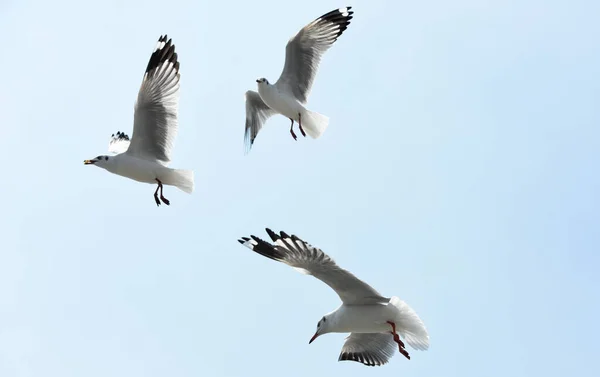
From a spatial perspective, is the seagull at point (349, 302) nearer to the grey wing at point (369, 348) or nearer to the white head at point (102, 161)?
the grey wing at point (369, 348)

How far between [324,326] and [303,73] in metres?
4.21

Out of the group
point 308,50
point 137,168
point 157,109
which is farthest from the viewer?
point 308,50

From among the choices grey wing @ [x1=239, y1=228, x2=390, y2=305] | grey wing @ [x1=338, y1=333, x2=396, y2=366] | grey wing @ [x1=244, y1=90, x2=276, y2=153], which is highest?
grey wing @ [x1=244, y1=90, x2=276, y2=153]

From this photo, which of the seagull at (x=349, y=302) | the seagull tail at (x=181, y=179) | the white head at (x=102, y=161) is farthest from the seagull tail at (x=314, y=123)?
the seagull at (x=349, y=302)

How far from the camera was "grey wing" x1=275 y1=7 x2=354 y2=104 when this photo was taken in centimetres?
1213

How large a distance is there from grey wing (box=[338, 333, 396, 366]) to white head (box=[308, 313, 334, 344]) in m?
0.83

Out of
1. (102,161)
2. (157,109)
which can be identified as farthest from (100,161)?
(157,109)

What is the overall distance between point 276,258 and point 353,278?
27.0 inches

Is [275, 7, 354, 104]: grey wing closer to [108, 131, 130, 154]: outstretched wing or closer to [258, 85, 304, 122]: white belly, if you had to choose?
[258, 85, 304, 122]: white belly

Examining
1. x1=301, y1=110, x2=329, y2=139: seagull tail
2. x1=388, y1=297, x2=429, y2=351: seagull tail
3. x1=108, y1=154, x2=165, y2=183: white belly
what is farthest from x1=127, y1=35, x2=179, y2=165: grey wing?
x1=388, y1=297, x2=429, y2=351: seagull tail

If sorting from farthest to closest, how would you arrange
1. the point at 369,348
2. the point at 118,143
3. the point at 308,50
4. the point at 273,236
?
the point at 118,143 → the point at 308,50 → the point at 369,348 → the point at 273,236

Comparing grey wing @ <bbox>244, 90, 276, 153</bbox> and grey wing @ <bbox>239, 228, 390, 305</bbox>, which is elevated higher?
grey wing @ <bbox>244, 90, 276, 153</bbox>

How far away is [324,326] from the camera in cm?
898

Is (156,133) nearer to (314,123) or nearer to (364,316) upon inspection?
(314,123)
